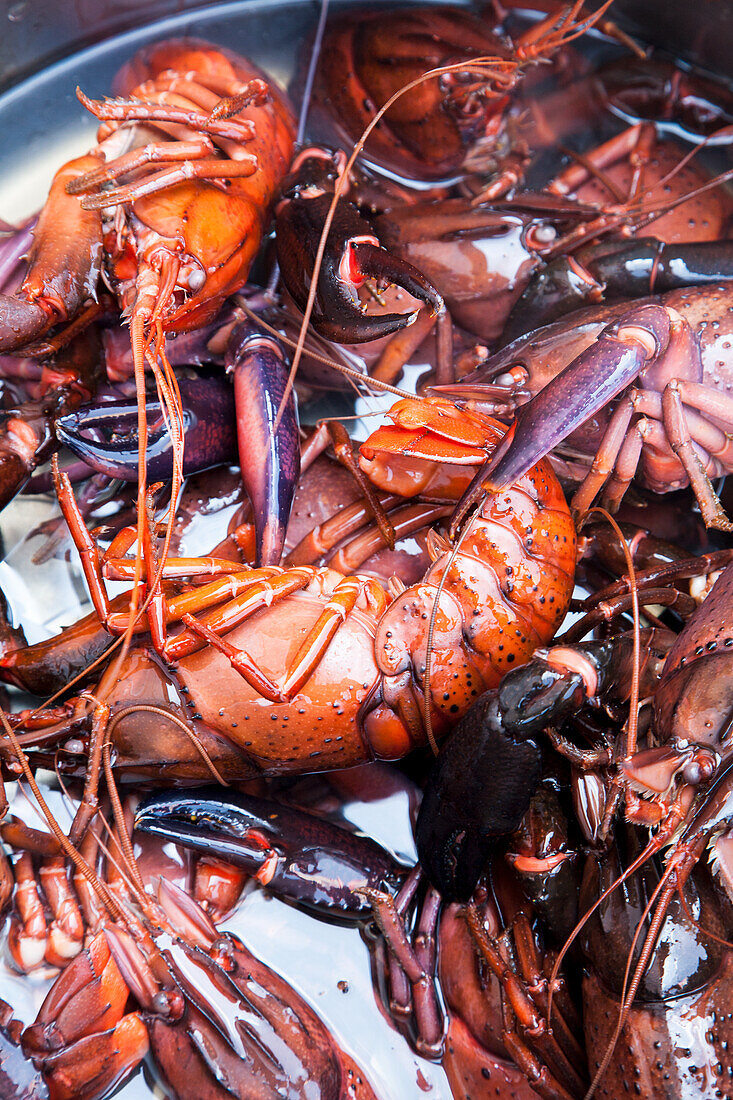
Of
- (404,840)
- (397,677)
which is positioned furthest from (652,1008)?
(397,677)

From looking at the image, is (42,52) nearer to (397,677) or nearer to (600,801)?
(397,677)

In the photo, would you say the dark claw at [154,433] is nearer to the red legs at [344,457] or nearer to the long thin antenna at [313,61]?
the red legs at [344,457]

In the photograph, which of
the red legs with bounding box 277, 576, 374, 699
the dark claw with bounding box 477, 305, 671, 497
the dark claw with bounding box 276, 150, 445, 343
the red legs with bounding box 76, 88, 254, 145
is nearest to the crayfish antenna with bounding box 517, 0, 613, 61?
the dark claw with bounding box 276, 150, 445, 343

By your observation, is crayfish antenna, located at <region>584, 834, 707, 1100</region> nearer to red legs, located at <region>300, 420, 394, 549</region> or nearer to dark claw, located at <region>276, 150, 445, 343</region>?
red legs, located at <region>300, 420, 394, 549</region>

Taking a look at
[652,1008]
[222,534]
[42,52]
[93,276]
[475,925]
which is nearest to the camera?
[652,1008]

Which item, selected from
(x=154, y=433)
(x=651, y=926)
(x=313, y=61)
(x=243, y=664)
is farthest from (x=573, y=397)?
(x=313, y=61)

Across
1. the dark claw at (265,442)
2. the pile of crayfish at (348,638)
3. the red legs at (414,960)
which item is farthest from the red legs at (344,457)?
the red legs at (414,960)

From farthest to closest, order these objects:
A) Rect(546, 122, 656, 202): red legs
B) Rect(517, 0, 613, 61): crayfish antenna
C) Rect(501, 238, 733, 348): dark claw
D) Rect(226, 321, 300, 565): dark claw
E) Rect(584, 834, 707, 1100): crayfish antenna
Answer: Rect(546, 122, 656, 202): red legs → Rect(517, 0, 613, 61): crayfish antenna → Rect(501, 238, 733, 348): dark claw → Rect(226, 321, 300, 565): dark claw → Rect(584, 834, 707, 1100): crayfish antenna
